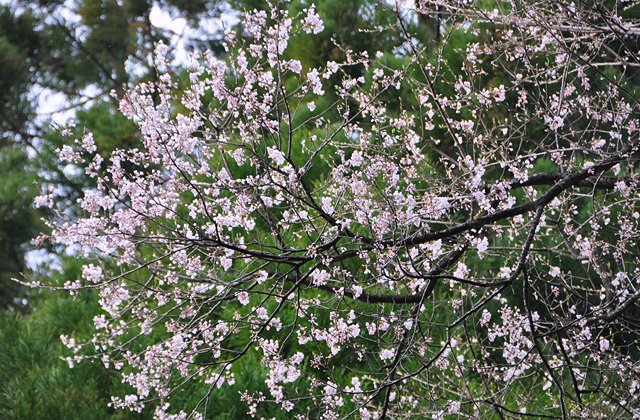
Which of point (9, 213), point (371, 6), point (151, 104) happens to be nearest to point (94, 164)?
point (151, 104)

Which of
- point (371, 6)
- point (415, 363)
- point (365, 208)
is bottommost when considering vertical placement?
point (365, 208)

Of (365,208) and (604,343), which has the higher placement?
(604,343)

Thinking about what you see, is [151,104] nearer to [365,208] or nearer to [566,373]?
[365,208]

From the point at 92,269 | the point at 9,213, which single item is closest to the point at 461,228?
the point at 92,269

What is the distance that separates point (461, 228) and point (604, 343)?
1.35m

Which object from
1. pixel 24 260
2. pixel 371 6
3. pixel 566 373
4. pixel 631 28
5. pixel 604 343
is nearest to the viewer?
pixel 631 28

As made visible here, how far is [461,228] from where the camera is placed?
2775 mm

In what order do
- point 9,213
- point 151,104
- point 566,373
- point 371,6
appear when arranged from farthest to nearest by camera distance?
point 9,213
point 371,6
point 566,373
point 151,104

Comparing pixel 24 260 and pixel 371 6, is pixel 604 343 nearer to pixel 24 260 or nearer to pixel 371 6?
pixel 371 6

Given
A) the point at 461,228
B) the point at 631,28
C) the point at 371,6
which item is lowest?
→ the point at 461,228

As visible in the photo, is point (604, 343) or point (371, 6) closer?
point (604, 343)

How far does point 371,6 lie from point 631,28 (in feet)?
20.7

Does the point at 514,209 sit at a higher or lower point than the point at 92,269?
higher

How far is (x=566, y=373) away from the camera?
20.0 feet
